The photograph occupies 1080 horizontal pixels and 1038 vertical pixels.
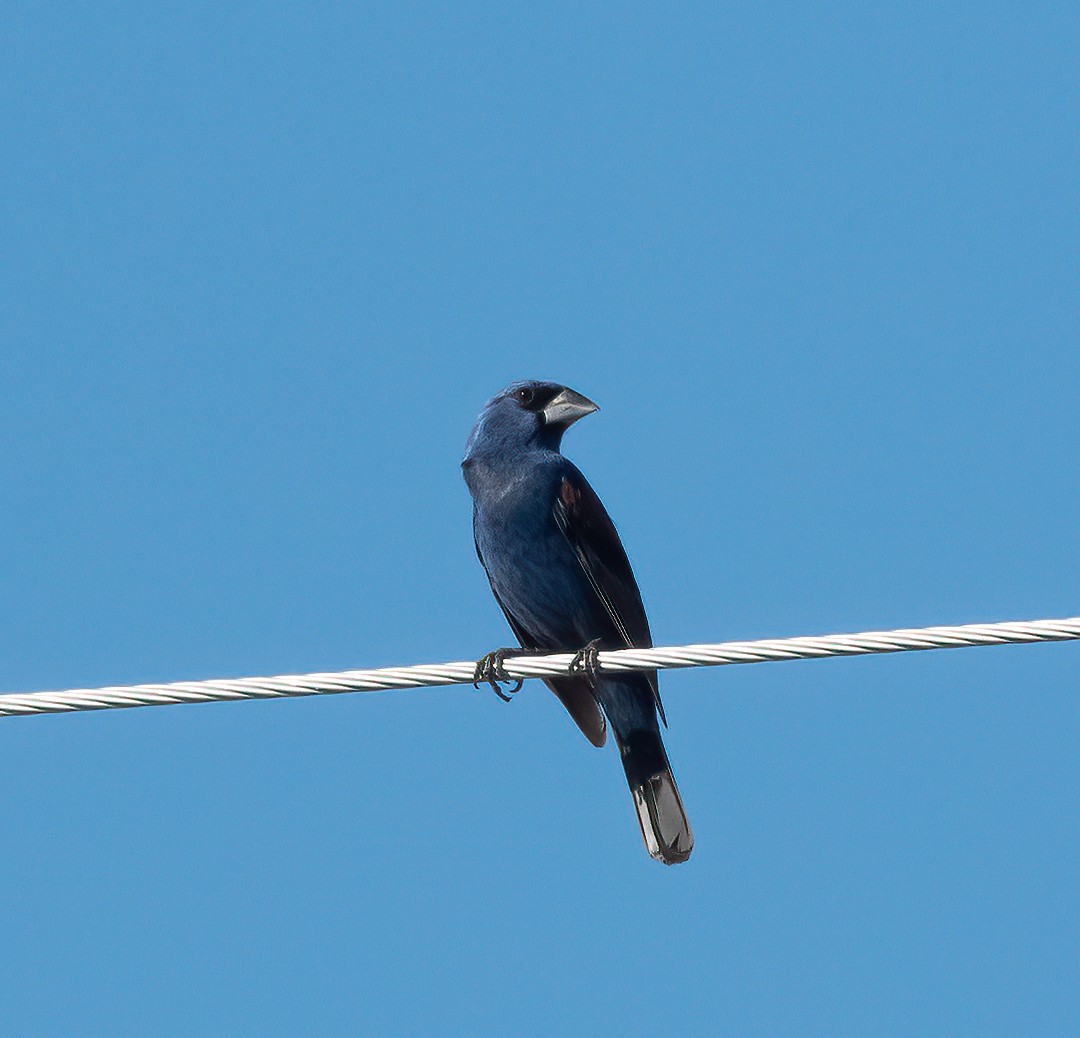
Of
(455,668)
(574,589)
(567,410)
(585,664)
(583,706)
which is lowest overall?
(455,668)

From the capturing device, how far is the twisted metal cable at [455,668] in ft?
14.0

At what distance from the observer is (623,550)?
6887 mm

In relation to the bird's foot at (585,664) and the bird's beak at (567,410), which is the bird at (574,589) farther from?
the bird's foot at (585,664)

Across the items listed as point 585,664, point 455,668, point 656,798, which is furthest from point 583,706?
point 455,668

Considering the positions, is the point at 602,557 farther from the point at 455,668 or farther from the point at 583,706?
the point at 455,668

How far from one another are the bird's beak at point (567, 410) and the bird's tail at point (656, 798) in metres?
1.44

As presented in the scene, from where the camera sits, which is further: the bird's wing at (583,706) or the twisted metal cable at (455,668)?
the bird's wing at (583,706)

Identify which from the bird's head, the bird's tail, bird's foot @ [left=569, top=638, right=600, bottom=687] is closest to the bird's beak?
the bird's head

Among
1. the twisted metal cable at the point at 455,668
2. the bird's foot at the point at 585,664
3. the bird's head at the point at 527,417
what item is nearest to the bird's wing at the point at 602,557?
the bird's head at the point at 527,417

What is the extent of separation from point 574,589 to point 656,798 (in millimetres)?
1013

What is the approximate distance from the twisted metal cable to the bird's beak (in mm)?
2535

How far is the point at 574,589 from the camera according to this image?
6.75 meters

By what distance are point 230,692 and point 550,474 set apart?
261 centimetres

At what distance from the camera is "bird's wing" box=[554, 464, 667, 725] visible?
6.74 metres
